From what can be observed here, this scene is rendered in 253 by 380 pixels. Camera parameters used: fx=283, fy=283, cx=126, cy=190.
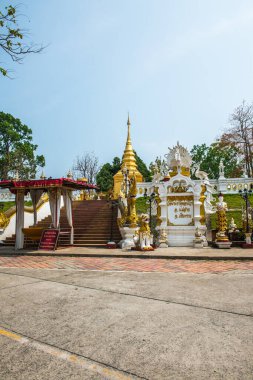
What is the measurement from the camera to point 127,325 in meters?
3.66

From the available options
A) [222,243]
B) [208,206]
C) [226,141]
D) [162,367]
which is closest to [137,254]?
[222,243]

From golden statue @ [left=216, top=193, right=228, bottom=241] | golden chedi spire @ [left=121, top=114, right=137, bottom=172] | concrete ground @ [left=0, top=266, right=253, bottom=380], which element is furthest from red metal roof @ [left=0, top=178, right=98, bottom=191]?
golden chedi spire @ [left=121, top=114, right=137, bottom=172]

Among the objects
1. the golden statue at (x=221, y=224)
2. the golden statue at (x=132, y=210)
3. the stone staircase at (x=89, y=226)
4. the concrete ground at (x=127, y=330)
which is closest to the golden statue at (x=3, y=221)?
the stone staircase at (x=89, y=226)

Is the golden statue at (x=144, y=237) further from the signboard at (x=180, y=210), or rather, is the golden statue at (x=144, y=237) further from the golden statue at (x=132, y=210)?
the signboard at (x=180, y=210)

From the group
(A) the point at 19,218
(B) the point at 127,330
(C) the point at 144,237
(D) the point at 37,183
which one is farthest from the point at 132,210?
(B) the point at 127,330

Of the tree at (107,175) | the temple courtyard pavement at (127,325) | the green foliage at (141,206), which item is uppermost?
the tree at (107,175)

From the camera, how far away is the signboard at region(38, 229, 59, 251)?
1241 cm

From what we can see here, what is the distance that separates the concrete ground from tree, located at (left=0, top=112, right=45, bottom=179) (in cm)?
3437

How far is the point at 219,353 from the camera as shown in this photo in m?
2.87

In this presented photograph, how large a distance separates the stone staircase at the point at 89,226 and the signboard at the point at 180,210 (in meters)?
2.83

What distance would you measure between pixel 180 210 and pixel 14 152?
3150 centimetres

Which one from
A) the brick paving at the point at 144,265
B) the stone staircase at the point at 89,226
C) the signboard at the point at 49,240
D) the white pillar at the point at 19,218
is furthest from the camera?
the stone staircase at the point at 89,226

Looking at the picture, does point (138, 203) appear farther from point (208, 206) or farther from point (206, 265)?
point (206, 265)

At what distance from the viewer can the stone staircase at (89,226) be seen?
1401 cm
